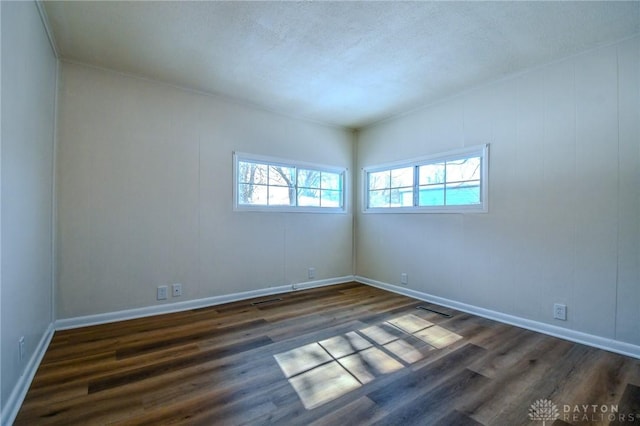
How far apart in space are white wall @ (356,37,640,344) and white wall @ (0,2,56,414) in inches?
153

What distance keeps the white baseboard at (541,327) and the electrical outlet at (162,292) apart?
307cm

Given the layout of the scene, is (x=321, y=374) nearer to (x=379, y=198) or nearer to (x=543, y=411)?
(x=543, y=411)

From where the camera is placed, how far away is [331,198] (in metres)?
4.82

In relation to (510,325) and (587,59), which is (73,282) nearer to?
(510,325)

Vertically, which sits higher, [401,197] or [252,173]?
[252,173]

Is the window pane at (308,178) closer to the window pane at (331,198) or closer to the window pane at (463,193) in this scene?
the window pane at (331,198)

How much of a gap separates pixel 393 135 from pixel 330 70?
1734 millimetres

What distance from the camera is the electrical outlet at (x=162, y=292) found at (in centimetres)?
326

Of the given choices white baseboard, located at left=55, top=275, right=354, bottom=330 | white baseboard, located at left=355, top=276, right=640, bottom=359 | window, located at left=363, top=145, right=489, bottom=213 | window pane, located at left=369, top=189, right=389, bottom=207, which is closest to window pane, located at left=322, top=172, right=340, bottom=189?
window, located at left=363, top=145, right=489, bottom=213

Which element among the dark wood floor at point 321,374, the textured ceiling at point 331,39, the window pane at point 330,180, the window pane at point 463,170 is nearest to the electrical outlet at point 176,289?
the dark wood floor at point 321,374

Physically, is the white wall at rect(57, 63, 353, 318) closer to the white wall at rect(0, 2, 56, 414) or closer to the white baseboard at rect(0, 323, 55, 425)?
the white wall at rect(0, 2, 56, 414)

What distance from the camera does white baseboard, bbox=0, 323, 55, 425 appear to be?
1.53m

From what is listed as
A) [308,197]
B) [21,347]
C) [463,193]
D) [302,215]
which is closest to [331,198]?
[308,197]

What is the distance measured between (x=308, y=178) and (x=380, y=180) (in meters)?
1.16
